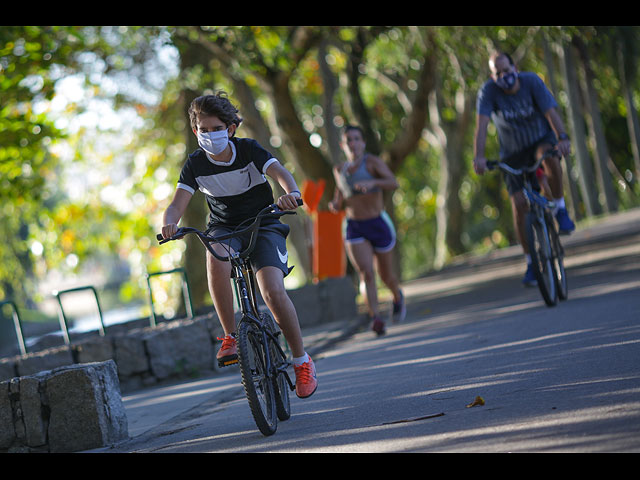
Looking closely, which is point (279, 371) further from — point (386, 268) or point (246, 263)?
point (386, 268)

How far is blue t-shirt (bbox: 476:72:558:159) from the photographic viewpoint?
9711 mm

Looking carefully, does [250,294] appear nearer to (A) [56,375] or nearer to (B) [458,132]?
(A) [56,375]

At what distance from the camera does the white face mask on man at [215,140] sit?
6230mm

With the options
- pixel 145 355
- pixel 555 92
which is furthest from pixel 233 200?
pixel 555 92

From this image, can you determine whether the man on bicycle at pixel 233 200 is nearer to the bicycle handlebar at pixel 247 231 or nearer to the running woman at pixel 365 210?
the bicycle handlebar at pixel 247 231

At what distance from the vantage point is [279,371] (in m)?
6.35

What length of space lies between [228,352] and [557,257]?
4.55m

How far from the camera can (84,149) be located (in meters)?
29.2

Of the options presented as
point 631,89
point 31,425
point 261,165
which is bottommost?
point 31,425

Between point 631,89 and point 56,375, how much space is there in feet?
66.5

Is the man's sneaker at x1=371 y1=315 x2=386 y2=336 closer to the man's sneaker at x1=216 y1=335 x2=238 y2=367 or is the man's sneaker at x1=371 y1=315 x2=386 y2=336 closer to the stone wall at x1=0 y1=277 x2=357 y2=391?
the stone wall at x1=0 y1=277 x2=357 y2=391

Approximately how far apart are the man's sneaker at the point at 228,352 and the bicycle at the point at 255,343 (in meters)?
0.02

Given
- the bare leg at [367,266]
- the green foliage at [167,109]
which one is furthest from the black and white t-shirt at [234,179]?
the green foliage at [167,109]
